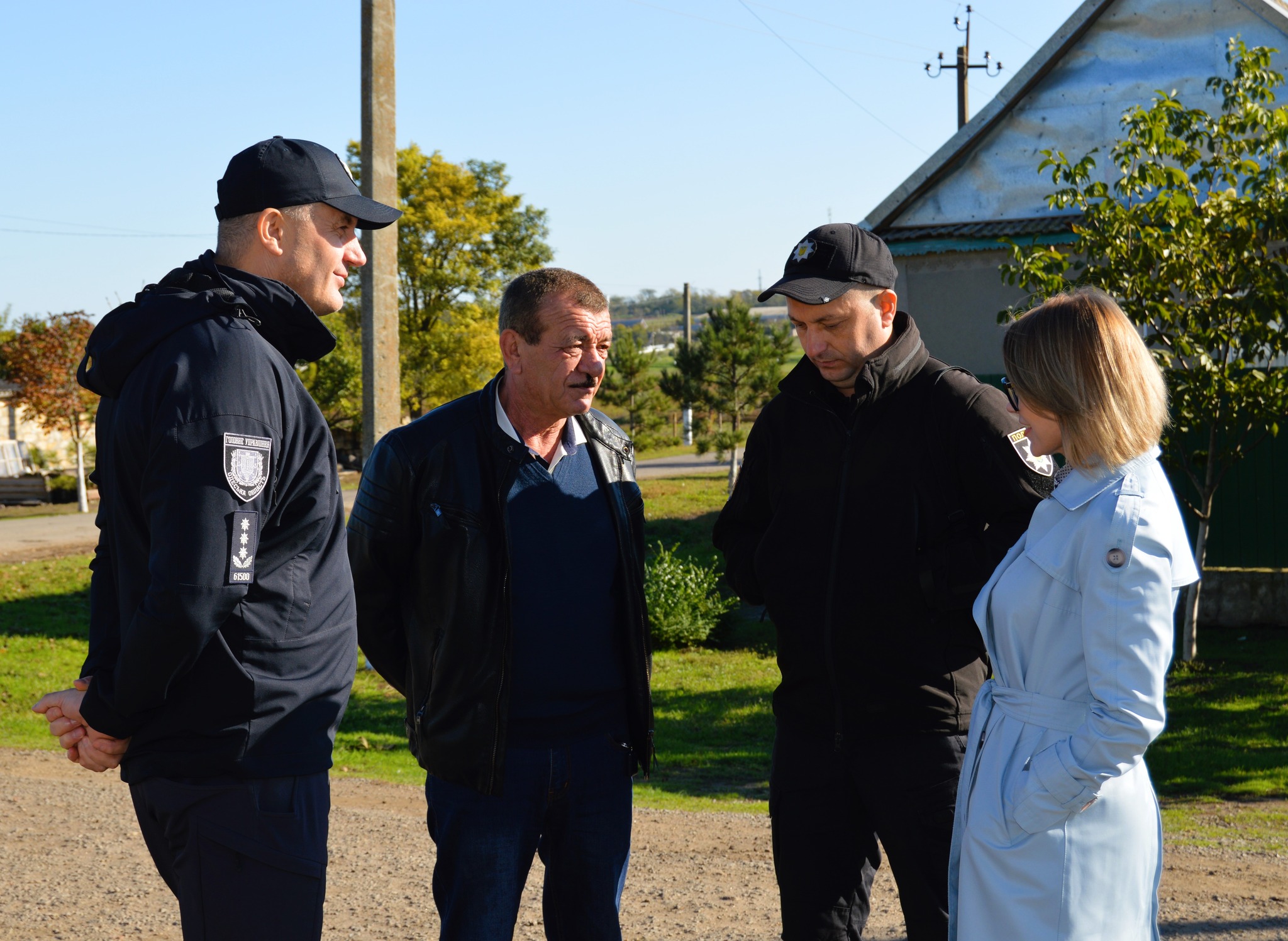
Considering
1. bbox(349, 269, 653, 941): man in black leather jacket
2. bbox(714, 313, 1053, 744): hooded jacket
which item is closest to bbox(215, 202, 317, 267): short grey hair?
bbox(349, 269, 653, 941): man in black leather jacket

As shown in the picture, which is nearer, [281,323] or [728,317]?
[281,323]

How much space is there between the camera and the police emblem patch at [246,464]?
7.62 ft

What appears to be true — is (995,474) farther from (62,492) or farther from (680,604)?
(62,492)

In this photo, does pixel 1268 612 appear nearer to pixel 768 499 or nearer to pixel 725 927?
pixel 725 927

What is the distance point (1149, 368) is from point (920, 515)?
84 cm

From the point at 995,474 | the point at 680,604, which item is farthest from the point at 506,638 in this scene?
the point at 680,604

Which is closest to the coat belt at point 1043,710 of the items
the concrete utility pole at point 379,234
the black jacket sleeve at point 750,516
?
the black jacket sleeve at point 750,516

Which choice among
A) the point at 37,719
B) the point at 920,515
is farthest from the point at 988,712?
the point at 37,719

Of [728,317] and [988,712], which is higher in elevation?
[728,317]

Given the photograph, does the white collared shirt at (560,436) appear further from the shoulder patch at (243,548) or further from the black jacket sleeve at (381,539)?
the shoulder patch at (243,548)

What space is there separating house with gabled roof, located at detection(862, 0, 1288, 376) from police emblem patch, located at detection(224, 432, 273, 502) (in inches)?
411

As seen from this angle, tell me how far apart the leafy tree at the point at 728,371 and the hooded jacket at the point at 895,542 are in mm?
24083

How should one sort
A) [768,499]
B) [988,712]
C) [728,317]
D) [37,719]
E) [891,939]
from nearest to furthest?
[988,712] → [768,499] → [891,939] → [37,719] → [728,317]

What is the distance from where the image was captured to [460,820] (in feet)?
10.2
